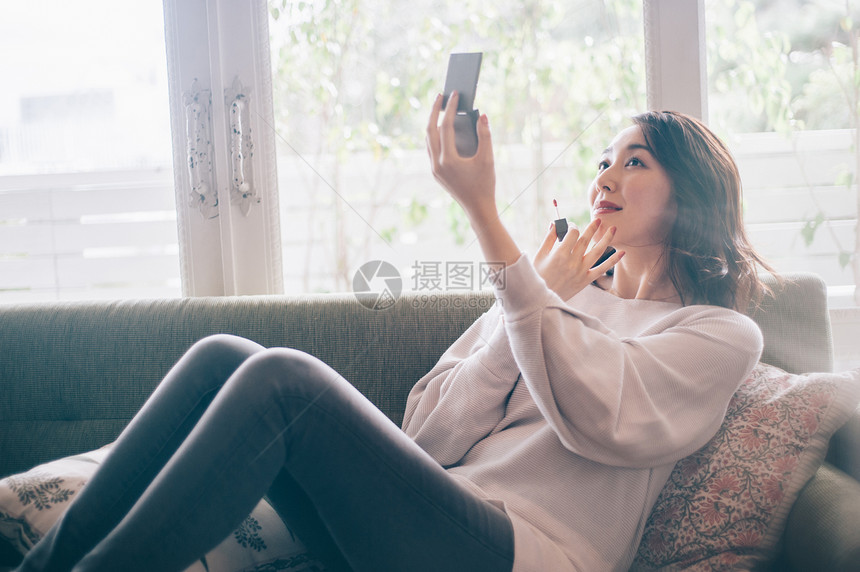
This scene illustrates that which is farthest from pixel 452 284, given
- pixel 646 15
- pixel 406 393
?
pixel 646 15

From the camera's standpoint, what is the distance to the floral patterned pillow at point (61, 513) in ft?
3.01

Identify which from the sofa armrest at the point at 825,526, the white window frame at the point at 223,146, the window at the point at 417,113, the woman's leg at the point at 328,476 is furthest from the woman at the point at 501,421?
the white window frame at the point at 223,146

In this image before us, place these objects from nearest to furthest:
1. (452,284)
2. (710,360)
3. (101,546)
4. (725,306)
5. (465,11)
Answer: (101,546)
(710,360)
(725,306)
(452,284)
(465,11)

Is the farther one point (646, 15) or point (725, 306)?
point (646, 15)

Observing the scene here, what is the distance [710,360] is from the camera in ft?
2.95

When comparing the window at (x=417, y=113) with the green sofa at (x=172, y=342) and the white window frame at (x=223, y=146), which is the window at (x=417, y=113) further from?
the green sofa at (x=172, y=342)

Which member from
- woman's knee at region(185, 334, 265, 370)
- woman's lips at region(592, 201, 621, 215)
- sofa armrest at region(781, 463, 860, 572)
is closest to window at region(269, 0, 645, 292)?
woman's lips at region(592, 201, 621, 215)

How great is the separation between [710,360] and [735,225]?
0.32m

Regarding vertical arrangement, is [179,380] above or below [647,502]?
above

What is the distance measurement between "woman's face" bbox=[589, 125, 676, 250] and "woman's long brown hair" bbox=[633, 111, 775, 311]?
0.5 inches

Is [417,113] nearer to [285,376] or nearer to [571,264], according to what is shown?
[571,264]

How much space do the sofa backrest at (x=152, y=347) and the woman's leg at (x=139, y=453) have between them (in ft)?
1.13

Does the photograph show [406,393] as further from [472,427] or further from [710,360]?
[710,360]

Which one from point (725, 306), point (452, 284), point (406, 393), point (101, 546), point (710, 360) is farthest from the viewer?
point (452, 284)
